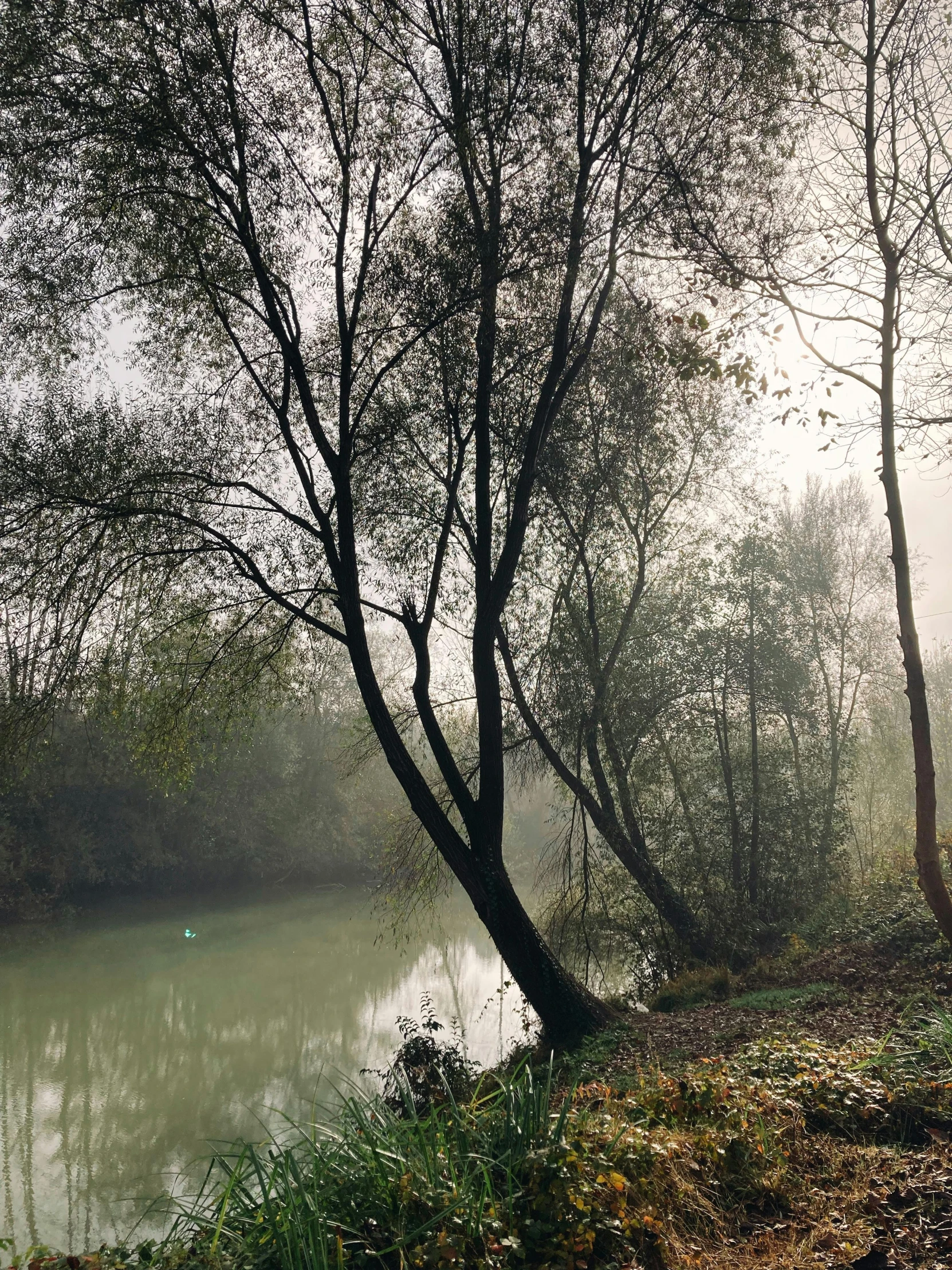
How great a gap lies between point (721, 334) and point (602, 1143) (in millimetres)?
5043

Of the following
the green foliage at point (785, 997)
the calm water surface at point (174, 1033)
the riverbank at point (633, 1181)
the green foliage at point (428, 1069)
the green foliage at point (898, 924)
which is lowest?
the calm water surface at point (174, 1033)

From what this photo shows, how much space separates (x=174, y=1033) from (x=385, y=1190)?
43.8 feet

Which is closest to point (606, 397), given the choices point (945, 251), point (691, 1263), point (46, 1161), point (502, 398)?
point (502, 398)

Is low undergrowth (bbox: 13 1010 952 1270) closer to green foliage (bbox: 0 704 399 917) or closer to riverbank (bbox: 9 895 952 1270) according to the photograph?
riverbank (bbox: 9 895 952 1270)

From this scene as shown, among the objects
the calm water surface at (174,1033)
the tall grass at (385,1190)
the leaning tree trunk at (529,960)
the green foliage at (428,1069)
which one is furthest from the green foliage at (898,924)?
the tall grass at (385,1190)

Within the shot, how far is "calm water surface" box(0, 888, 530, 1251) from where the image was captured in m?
8.43

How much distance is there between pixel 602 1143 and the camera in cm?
326

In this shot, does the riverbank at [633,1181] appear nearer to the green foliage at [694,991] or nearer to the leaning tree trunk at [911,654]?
the leaning tree trunk at [911,654]

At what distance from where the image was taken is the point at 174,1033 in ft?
46.9

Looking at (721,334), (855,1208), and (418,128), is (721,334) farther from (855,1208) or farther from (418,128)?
(855,1208)

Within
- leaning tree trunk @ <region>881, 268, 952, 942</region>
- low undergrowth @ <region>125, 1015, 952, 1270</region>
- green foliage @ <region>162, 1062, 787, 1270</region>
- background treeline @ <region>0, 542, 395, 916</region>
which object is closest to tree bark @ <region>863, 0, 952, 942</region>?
leaning tree trunk @ <region>881, 268, 952, 942</region>

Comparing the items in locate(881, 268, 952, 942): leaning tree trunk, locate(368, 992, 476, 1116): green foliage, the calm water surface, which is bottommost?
the calm water surface

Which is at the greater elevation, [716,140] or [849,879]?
[716,140]

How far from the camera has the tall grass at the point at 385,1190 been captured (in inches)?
107
